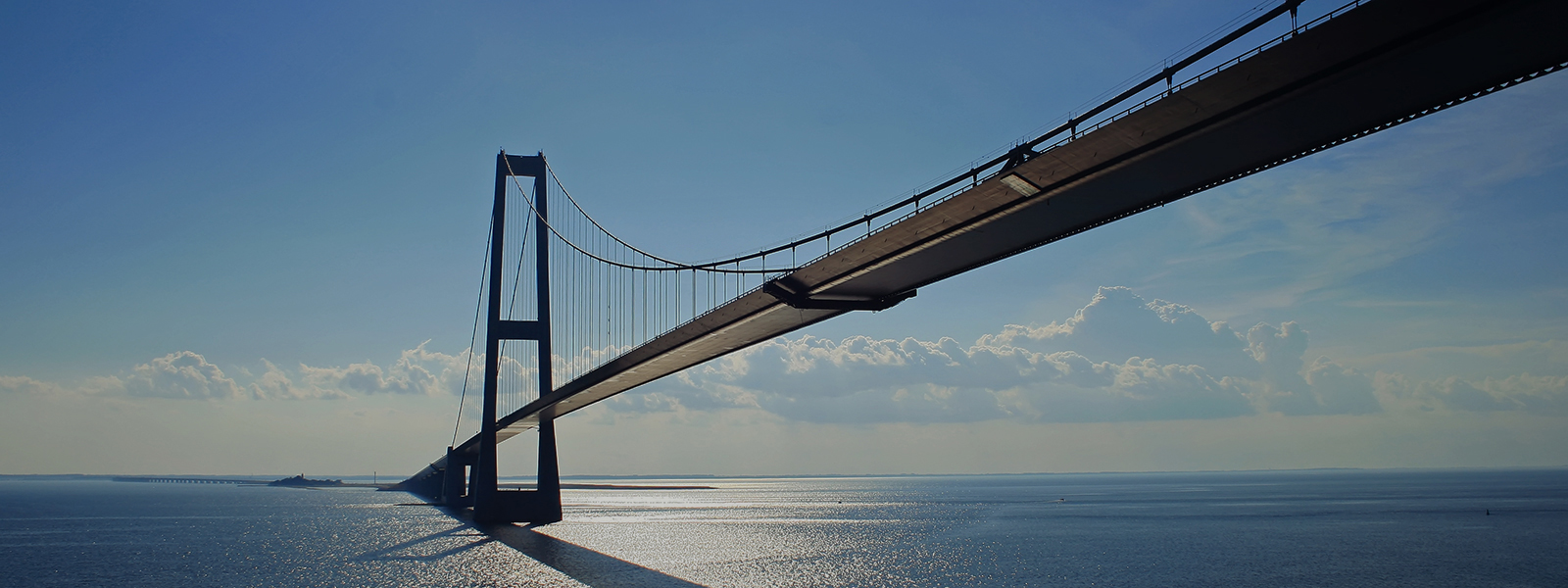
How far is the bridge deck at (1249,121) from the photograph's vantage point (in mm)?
11844

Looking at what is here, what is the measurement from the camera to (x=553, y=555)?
45594 millimetres

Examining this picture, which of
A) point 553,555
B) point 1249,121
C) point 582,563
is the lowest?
→ point 582,563

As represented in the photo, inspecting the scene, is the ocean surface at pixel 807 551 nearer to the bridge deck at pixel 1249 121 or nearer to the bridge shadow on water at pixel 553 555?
the bridge shadow on water at pixel 553 555

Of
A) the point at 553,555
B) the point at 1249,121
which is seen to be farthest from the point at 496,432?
the point at 1249,121

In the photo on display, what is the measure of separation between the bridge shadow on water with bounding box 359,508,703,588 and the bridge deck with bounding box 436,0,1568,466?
18.0 metres

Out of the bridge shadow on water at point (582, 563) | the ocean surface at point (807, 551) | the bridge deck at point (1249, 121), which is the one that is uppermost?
the bridge deck at point (1249, 121)

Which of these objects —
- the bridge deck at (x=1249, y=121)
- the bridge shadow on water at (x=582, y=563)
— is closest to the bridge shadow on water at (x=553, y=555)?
the bridge shadow on water at (x=582, y=563)

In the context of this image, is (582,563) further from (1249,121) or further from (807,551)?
(1249,121)

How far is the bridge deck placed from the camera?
1184 cm

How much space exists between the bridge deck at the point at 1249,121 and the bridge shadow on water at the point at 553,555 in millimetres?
18029

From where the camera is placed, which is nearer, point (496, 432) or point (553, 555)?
point (553, 555)

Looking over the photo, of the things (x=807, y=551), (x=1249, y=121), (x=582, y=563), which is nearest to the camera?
(x=1249, y=121)

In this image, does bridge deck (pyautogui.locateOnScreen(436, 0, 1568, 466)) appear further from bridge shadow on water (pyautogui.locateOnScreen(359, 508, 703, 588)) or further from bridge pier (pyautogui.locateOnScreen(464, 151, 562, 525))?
bridge pier (pyautogui.locateOnScreen(464, 151, 562, 525))

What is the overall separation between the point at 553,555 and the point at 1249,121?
38166mm
